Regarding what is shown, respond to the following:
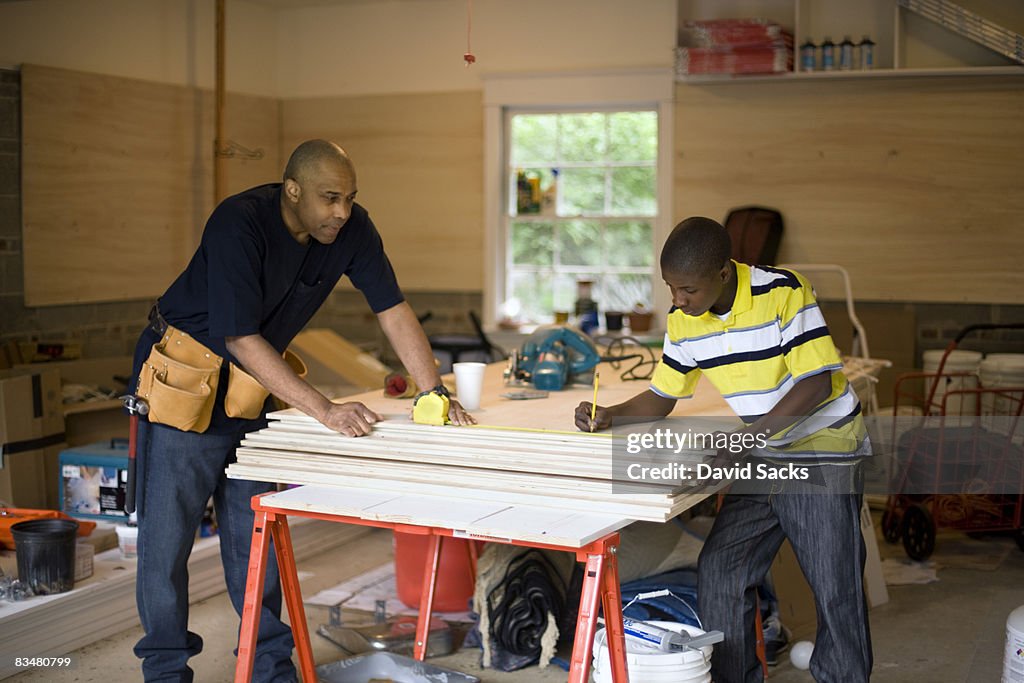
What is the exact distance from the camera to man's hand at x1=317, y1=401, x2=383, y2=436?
3.02 meters

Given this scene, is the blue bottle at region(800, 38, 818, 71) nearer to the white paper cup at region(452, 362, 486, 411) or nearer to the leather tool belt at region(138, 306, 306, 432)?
the white paper cup at region(452, 362, 486, 411)

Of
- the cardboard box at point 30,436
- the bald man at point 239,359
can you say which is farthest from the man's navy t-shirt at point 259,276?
the cardboard box at point 30,436

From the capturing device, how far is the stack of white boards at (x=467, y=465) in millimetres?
2697

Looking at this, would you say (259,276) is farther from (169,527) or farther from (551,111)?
(551,111)

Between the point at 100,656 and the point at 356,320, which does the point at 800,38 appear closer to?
the point at 356,320

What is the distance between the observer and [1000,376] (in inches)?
227

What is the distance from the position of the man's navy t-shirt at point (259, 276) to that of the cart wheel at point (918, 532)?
290 cm

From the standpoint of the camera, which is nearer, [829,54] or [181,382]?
[181,382]

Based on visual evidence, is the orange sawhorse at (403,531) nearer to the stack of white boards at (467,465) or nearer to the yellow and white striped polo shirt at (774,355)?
the stack of white boards at (467,465)

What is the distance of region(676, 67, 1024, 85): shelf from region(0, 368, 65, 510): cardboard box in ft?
13.1

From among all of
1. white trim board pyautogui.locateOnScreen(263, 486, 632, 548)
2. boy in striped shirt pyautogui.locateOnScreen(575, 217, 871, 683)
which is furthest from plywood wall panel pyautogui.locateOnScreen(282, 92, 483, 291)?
white trim board pyautogui.locateOnScreen(263, 486, 632, 548)

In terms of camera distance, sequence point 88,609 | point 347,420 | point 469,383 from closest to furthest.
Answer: point 347,420, point 469,383, point 88,609

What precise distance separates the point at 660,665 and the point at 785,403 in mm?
783

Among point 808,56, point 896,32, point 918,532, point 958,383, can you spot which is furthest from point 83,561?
point 896,32
